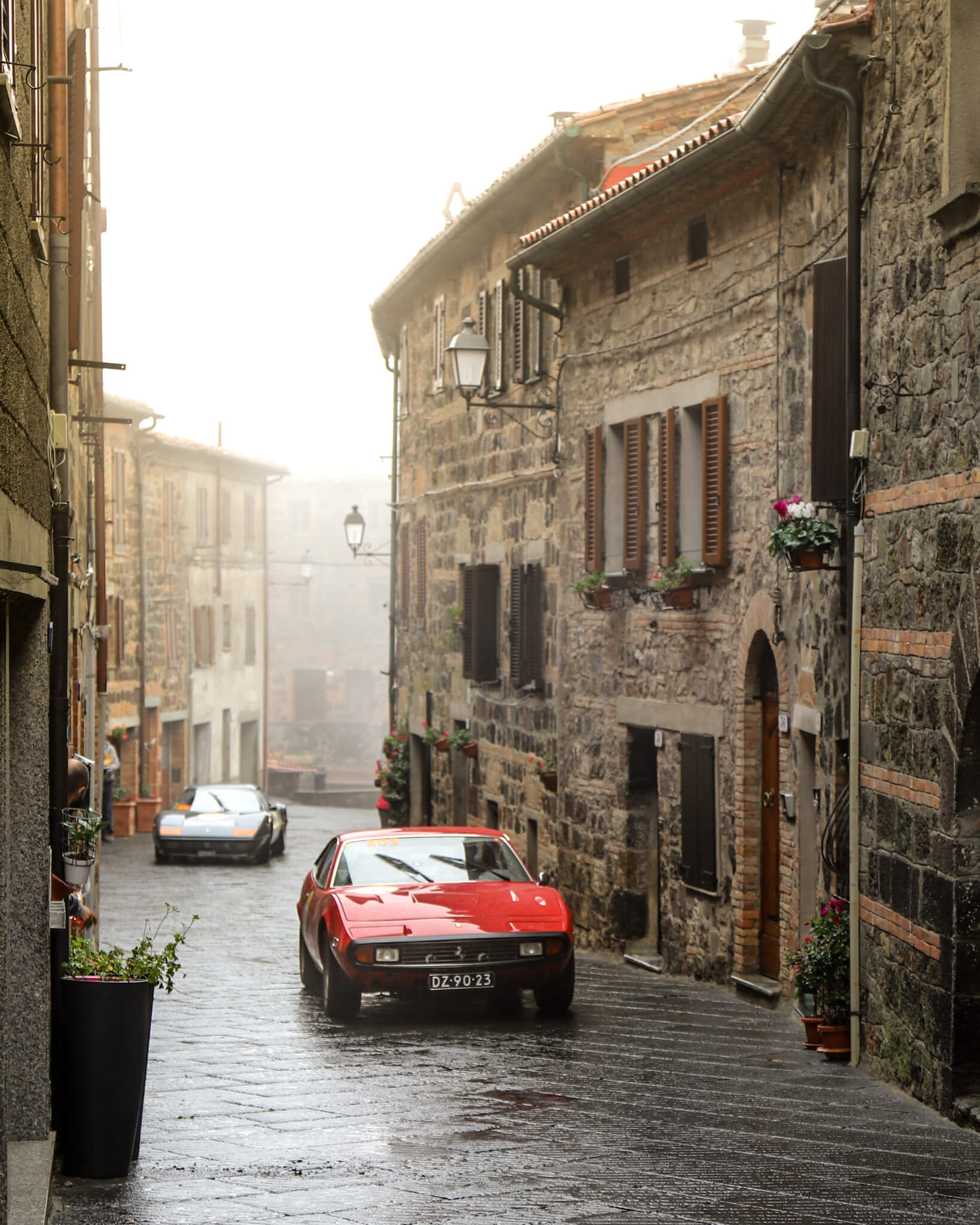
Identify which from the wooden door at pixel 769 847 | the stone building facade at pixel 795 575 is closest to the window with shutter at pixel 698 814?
the stone building facade at pixel 795 575

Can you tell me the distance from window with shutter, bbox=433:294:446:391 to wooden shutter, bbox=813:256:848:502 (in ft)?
41.7

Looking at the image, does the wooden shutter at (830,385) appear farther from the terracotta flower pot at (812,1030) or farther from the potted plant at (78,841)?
the potted plant at (78,841)

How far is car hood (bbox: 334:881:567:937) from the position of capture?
36.8ft

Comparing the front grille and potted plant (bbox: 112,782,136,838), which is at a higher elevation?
the front grille

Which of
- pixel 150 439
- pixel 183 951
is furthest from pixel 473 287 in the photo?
pixel 150 439

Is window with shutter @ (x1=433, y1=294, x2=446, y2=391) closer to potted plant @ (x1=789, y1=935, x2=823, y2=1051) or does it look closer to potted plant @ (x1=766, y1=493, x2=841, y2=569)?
potted plant @ (x1=766, y1=493, x2=841, y2=569)

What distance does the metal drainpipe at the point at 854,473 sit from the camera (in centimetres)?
983

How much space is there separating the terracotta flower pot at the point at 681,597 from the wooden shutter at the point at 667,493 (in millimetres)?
325

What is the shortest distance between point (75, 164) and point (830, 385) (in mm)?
4643

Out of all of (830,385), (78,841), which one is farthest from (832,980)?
(78,841)

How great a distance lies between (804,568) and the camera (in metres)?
10.4

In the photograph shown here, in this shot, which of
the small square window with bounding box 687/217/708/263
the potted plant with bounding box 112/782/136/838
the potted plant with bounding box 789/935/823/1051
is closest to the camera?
the potted plant with bounding box 789/935/823/1051

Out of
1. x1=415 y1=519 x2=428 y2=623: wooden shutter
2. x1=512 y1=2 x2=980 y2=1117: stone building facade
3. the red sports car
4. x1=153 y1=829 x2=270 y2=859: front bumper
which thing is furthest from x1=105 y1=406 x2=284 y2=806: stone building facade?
the red sports car

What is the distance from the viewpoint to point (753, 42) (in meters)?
20.4
